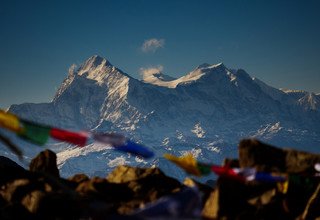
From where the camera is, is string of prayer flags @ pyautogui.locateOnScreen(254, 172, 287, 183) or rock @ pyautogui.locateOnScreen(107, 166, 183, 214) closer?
string of prayer flags @ pyautogui.locateOnScreen(254, 172, 287, 183)

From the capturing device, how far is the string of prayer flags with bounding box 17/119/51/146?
15344 millimetres

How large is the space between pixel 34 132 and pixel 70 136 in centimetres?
140

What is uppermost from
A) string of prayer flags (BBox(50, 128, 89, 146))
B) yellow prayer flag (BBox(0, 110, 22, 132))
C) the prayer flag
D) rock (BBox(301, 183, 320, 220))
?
yellow prayer flag (BBox(0, 110, 22, 132))

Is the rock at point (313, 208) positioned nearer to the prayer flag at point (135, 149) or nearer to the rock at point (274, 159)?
the rock at point (274, 159)

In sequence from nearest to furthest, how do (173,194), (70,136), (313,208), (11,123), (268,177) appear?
1. (11,123)
2. (70,136)
3. (268,177)
4. (313,208)
5. (173,194)

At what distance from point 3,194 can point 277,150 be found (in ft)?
50.9

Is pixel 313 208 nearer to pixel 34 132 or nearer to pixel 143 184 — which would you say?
pixel 143 184

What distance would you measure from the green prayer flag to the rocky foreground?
3.74 meters

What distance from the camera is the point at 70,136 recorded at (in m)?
15.9

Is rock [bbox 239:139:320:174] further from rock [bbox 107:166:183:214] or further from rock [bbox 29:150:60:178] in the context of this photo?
rock [bbox 29:150:60:178]

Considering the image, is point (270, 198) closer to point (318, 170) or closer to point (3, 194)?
point (318, 170)

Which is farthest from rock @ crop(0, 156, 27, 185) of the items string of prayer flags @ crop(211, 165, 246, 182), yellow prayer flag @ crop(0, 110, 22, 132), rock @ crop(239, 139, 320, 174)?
rock @ crop(239, 139, 320, 174)

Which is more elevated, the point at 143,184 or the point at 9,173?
the point at 9,173

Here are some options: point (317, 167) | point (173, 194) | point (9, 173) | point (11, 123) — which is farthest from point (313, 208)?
point (9, 173)
